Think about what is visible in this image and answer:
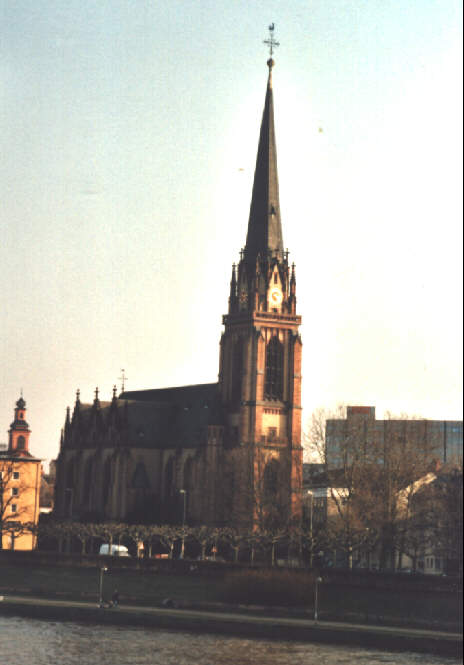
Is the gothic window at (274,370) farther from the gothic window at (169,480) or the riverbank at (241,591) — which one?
the riverbank at (241,591)

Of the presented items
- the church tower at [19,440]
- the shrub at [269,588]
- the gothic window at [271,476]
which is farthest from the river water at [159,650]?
the church tower at [19,440]

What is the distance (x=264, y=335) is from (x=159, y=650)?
253 ft

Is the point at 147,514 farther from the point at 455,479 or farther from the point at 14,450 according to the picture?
the point at 455,479

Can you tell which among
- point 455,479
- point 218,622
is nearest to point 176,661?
point 218,622

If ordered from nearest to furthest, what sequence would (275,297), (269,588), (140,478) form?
(269,588), (275,297), (140,478)

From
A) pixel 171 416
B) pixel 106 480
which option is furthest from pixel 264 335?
pixel 106 480

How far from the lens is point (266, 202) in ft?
528

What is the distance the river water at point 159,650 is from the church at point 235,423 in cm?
5143

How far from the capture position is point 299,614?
4013 inches

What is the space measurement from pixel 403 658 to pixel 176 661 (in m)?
13.8

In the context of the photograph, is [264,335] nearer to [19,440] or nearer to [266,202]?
[266,202]

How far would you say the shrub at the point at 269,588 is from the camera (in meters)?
106

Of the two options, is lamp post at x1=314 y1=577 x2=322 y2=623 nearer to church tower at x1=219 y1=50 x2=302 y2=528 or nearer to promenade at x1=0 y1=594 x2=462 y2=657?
promenade at x1=0 y1=594 x2=462 y2=657

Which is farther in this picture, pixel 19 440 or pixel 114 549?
pixel 19 440
